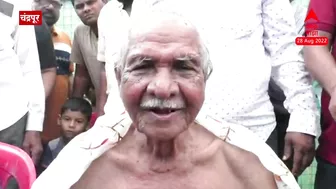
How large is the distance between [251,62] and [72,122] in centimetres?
154

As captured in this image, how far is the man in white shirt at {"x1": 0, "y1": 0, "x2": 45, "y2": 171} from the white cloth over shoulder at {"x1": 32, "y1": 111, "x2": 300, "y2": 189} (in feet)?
3.35

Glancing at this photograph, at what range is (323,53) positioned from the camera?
97.9 inches

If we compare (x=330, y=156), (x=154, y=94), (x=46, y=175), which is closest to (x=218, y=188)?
(x=154, y=94)

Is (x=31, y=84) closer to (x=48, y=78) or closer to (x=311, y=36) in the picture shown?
(x=48, y=78)

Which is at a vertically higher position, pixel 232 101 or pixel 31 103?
pixel 232 101

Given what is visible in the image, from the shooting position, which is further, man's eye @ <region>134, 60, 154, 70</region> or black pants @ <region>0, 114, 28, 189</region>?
black pants @ <region>0, 114, 28, 189</region>

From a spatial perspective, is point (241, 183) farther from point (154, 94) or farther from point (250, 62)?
point (250, 62)

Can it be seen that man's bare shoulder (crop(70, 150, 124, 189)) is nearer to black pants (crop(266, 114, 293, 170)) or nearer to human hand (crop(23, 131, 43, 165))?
black pants (crop(266, 114, 293, 170))

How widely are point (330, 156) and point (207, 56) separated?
964 millimetres

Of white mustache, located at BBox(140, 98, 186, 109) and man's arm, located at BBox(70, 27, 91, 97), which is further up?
white mustache, located at BBox(140, 98, 186, 109)

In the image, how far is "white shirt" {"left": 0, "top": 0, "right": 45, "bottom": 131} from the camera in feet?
9.28

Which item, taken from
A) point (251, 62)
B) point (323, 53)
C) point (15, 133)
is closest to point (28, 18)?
point (15, 133)

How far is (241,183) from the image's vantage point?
1.88m

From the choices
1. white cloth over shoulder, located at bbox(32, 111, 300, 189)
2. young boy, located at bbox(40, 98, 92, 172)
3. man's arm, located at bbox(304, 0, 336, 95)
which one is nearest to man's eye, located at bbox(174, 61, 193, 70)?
white cloth over shoulder, located at bbox(32, 111, 300, 189)
